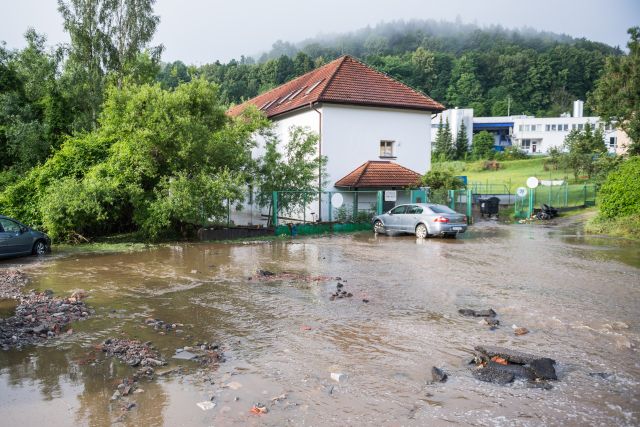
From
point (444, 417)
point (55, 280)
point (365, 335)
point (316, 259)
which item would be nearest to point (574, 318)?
point (365, 335)

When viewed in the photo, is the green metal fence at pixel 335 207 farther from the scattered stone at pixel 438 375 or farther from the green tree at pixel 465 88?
the green tree at pixel 465 88

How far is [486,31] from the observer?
18338 centimetres

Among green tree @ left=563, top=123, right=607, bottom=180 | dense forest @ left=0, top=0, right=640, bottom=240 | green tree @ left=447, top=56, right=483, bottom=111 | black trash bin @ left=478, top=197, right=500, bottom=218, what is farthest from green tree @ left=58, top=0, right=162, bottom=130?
green tree @ left=447, top=56, right=483, bottom=111

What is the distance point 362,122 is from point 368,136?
0.83m

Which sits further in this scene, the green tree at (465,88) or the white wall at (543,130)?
the green tree at (465,88)

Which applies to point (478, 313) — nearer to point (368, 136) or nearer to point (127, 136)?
point (127, 136)

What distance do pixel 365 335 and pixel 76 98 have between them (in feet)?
97.9

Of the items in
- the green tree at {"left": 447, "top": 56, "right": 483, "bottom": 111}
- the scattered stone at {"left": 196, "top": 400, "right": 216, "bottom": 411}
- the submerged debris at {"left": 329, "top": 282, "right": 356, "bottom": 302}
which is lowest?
the scattered stone at {"left": 196, "top": 400, "right": 216, "bottom": 411}

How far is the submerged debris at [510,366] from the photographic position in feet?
19.2

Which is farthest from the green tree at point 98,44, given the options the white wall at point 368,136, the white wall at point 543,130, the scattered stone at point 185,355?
the white wall at point 543,130

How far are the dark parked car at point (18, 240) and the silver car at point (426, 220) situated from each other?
13.7 m

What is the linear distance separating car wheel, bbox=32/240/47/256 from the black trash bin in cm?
2373

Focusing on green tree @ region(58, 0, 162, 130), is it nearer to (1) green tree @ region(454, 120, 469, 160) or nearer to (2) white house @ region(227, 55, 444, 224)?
(2) white house @ region(227, 55, 444, 224)

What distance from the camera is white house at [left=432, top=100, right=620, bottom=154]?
291 ft
